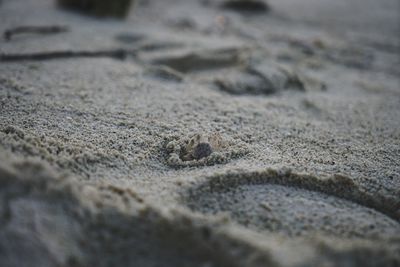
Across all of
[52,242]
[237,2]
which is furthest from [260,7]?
[52,242]

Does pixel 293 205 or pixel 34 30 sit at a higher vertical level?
pixel 34 30

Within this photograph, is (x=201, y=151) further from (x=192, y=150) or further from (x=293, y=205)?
(x=293, y=205)

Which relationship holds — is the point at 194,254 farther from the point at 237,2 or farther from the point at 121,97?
the point at 237,2

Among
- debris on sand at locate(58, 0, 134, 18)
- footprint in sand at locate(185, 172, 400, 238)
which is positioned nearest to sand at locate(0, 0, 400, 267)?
footprint in sand at locate(185, 172, 400, 238)

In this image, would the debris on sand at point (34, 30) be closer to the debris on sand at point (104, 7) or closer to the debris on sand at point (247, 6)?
the debris on sand at point (104, 7)

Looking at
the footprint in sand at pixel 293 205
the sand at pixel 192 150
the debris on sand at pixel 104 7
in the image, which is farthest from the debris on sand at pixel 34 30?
Result: the footprint in sand at pixel 293 205

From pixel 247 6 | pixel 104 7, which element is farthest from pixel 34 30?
pixel 247 6

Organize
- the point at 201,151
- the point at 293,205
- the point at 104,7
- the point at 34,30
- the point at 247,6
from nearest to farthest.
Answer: the point at 293,205
the point at 201,151
the point at 34,30
the point at 104,7
the point at 247,6

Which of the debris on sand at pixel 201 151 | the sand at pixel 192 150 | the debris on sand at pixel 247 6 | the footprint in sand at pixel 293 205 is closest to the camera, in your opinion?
the sand at pixel 192 150

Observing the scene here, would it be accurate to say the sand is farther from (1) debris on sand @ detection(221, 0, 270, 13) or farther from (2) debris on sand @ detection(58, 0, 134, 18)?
(1) debris on sand @ detection(221, 0, 270, 13)
